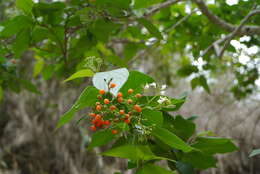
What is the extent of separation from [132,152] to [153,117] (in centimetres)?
12

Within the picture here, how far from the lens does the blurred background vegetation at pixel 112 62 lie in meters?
1.48

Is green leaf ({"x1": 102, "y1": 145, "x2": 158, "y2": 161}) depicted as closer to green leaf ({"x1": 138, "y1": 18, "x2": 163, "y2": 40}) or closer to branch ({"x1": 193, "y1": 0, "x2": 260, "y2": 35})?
green leaf ({"x1": 138, "y1": 18, "x2": 163, "y2": 40})

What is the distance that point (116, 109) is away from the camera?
2.84ft

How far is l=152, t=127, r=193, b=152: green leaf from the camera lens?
858mm

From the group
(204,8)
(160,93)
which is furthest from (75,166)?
(160,93)

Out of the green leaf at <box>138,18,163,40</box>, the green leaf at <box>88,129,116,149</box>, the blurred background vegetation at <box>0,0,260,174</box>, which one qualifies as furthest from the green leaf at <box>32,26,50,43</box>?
the green leaf at <box>88,129,116,149</box>

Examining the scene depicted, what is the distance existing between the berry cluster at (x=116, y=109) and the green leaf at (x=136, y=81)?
2 cm

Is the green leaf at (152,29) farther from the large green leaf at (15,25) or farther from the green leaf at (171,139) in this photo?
the green leaf at (171,139)

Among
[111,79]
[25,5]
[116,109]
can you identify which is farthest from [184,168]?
[25,5]

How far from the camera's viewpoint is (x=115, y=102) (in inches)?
34.4

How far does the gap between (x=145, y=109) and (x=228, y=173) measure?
126 inches

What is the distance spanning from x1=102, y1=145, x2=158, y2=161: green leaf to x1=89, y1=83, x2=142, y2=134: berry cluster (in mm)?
71

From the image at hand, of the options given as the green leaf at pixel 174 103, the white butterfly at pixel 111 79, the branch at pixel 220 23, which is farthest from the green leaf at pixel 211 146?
the branch at pixel 220 23

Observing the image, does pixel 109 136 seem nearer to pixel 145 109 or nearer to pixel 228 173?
pixel 145 109
